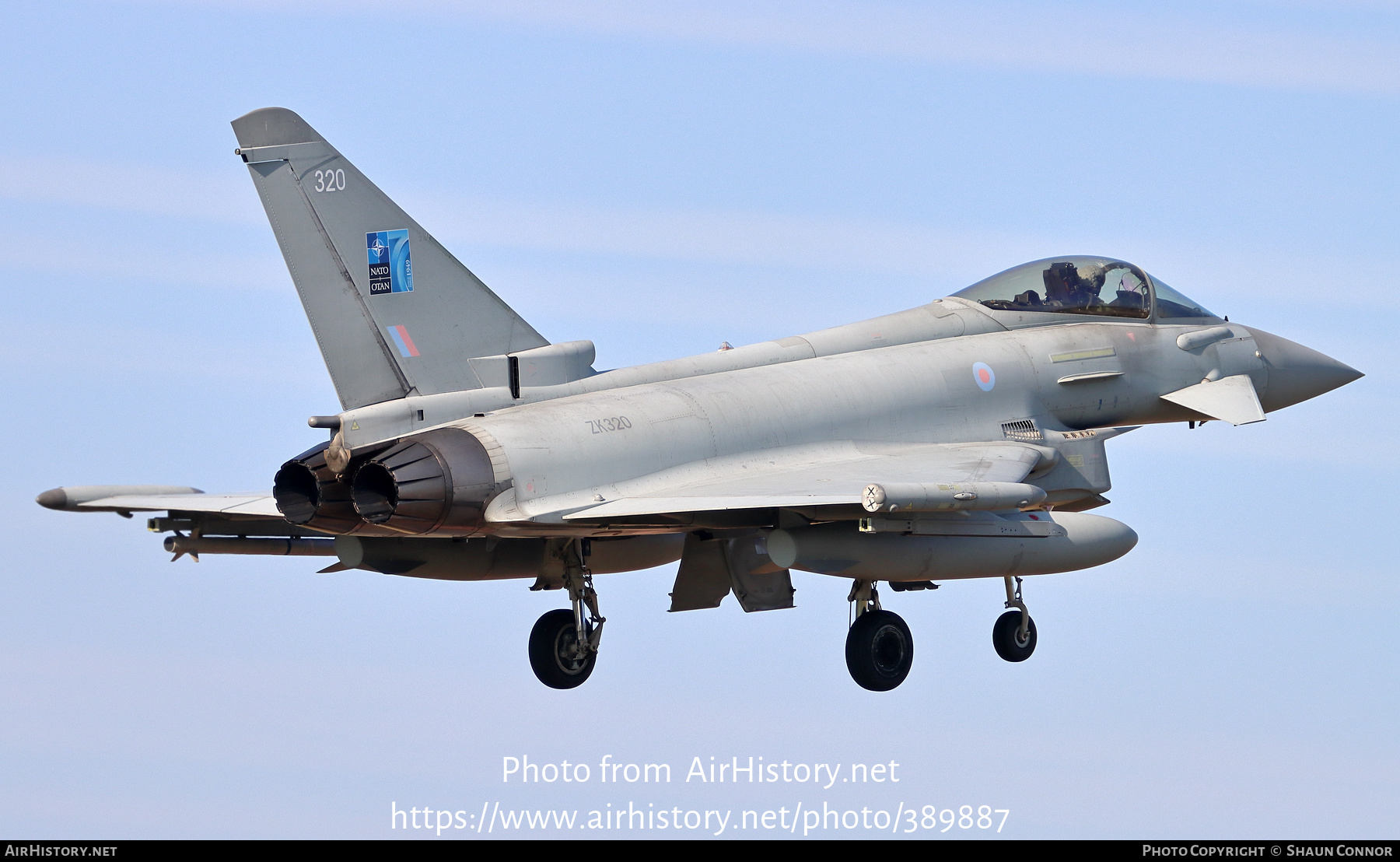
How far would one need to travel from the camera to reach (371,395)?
50.1 feet

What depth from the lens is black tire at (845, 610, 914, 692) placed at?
17.2 meters

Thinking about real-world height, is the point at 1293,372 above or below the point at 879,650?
above

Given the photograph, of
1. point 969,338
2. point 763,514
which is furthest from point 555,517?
point 969,338

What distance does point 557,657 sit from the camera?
698 inches

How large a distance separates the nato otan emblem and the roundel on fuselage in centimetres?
579

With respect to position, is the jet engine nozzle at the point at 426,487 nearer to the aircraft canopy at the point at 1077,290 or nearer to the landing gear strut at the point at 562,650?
the landing gear strut at the point at 562,650

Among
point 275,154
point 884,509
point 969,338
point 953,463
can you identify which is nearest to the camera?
point 884,509

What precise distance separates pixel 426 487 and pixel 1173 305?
9.33 m

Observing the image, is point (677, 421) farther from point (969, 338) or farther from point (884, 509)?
point (969, 338)

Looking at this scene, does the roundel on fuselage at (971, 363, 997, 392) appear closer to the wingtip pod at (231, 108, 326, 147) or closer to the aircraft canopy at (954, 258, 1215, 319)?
the aircraft canopy at (954, 258, 1215, 319)

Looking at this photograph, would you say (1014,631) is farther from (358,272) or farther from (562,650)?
(358,272)

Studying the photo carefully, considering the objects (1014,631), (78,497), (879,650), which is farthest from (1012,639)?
(78,497)

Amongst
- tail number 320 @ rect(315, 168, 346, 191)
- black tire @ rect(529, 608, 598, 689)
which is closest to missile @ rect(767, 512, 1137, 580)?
black tire @ rect(529, 608, 598, 689)

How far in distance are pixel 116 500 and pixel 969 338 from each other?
8326mm
